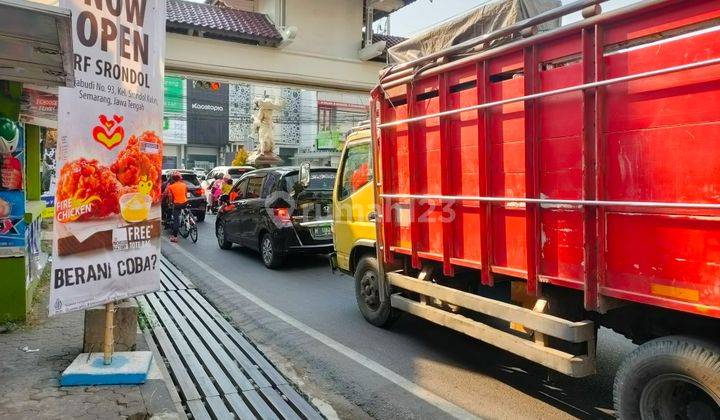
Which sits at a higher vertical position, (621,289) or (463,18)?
(463,18)

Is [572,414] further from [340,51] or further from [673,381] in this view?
[340,51]

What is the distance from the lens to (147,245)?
13.9 feet

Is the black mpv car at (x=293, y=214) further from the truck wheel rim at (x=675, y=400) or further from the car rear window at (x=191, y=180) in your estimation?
the car rear window at (x=191, y=180)

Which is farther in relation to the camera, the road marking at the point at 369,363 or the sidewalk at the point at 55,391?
the road marking at the point at 369,363

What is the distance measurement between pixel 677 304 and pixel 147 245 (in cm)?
371

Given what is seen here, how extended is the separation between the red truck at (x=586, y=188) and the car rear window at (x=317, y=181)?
4.41 m

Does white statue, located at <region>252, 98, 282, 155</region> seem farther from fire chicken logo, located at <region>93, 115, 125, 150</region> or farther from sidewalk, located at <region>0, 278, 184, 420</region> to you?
fire chicken logo, located at <region>93, 115, 125, 150</region>

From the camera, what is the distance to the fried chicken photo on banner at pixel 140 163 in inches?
155

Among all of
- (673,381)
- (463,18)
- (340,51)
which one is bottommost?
(673,381)

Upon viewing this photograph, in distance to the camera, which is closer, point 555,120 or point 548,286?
point 555,120

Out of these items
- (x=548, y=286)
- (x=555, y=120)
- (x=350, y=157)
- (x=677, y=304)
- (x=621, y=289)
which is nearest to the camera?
(x=677, y=304)

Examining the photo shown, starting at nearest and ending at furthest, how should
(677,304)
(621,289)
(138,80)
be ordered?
(677,304)
(621,289)
(138,80)

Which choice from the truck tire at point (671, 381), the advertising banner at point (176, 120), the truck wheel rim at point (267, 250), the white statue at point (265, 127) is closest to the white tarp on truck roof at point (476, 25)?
the truck tire at point (671, 381)

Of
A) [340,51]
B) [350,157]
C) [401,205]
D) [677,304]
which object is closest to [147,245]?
[401,205]
